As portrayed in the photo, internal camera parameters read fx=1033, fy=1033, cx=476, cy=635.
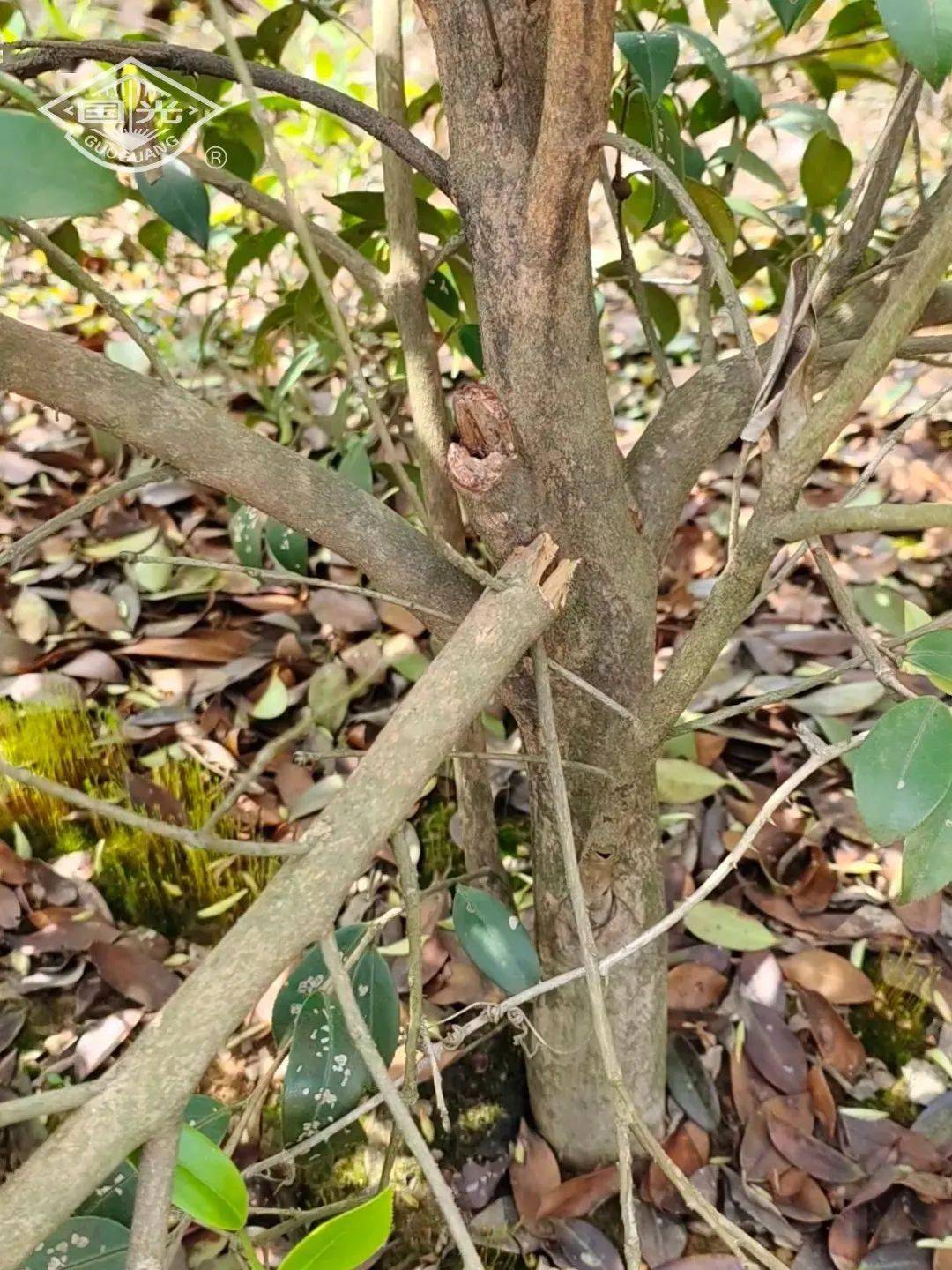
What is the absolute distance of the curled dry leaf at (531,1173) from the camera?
33.3 inches

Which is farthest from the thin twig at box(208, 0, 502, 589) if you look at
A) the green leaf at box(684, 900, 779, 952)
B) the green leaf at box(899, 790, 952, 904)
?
the green leaf at box(684, 900, 779, 952)

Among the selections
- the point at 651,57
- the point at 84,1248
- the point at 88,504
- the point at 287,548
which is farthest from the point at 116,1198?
the point at 651,57

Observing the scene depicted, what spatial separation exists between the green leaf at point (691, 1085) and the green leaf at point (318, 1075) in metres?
0.37

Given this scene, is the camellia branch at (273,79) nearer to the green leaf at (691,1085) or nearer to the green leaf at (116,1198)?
the green leaf at (116,1198)

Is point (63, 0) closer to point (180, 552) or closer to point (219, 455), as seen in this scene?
point (180, 552)

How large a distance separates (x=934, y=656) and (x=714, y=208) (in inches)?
16.3

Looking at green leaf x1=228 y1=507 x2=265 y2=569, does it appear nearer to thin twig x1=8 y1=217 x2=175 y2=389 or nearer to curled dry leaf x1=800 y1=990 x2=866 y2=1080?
thin twig x1=8 y1=217 x2=175 y2=389

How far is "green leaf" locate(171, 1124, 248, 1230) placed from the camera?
1.46 feet

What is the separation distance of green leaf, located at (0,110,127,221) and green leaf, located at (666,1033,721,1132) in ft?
2.79

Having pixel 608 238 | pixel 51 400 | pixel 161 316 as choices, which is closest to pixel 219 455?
pixel 51 400

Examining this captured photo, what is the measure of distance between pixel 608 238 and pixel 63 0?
959 mm

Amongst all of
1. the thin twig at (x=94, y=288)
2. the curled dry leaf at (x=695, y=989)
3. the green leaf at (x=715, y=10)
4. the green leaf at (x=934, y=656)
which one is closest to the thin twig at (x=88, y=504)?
the thin twig at (x=94, y=288)

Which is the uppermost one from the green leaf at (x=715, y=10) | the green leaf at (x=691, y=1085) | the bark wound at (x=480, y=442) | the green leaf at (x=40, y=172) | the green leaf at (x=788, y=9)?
the green leaf at (x=715, y=10)

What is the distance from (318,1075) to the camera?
641mm
